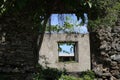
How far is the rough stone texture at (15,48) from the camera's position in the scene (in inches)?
278

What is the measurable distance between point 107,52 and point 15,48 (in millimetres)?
2237

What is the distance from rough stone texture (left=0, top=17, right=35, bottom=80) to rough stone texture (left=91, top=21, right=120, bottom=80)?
1.73 m

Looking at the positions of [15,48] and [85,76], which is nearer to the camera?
[15,48]

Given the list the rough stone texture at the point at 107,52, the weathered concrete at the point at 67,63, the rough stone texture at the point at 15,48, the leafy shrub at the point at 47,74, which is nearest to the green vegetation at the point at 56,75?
the leafy shrub at the point at 47,74

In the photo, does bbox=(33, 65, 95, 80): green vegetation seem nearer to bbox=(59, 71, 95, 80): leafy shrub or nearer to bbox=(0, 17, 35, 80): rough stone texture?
bbox=(59, 71, 95, 80): leafy shrub

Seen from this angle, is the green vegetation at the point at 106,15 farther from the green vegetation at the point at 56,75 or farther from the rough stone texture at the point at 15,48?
the rough stone texture at the point at 15,48

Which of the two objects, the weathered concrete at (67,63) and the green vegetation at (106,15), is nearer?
the green vegetation at (106,15)

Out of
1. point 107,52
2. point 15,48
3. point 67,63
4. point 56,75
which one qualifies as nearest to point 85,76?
point 56,75

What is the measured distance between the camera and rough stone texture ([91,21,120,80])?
7996 millimetres

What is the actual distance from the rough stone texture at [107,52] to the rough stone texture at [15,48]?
173cm

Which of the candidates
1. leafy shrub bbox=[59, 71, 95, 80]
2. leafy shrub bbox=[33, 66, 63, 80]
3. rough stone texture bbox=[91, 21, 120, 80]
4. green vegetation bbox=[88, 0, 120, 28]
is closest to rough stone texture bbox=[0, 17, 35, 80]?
leafy shrub bbox=[33, 66, 63, 80]

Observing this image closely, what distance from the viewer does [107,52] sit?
813 cm

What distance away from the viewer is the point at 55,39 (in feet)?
42.3

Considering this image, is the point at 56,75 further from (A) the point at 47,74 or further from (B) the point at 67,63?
(B) the point at 67,63
